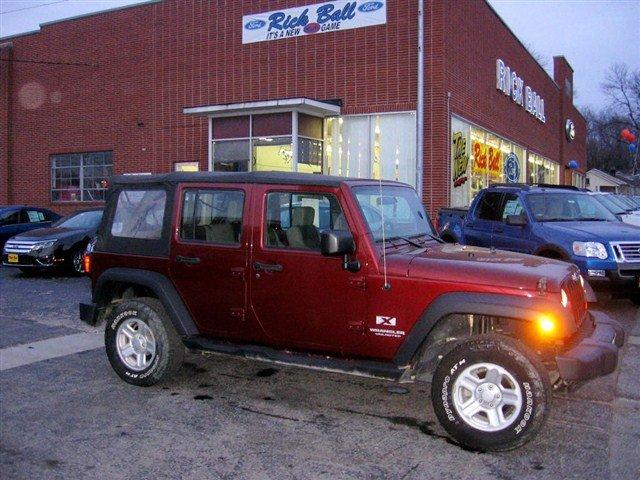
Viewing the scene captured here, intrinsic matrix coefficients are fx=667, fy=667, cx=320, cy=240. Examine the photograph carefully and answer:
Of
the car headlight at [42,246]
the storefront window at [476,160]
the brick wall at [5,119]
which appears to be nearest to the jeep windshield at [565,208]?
the storefront window at [476,160]

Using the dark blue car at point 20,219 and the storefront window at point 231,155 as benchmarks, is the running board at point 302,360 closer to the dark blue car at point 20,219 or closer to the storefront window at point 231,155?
the dark blue car at point 20,219

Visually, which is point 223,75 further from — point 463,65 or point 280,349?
point 280,349

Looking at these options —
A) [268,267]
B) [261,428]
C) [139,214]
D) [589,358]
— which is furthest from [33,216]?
[589,358]

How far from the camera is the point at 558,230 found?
9484 mm

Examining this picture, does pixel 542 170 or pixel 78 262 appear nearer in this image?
pixel 78 262

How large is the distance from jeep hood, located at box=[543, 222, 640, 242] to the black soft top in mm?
4506

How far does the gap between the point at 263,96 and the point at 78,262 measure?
26.8 feet

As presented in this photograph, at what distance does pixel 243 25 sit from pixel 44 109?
9.30m

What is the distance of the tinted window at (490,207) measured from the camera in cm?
1073

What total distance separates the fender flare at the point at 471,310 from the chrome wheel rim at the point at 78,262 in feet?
34.2

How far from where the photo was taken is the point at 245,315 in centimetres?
538

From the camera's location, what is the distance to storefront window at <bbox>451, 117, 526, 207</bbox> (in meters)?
18.2

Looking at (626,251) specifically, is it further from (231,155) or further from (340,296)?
(231,155)

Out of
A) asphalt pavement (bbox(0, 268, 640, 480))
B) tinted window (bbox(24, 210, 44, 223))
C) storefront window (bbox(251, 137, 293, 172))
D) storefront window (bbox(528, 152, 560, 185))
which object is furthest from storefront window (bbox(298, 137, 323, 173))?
storefront window (bbox(528, 152, 560, 185))
